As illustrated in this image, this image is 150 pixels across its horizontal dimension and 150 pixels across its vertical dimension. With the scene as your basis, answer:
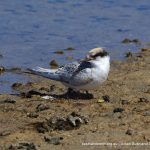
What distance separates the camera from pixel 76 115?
904cm

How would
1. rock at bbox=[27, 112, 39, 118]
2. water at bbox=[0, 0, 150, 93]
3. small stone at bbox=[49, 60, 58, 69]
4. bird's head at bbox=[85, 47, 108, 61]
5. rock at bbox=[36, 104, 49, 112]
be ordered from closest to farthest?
rock at bbox=[27, 112, 39, 118] < rock at bbox=[36, 104, 49, 112] < bird's head at bbox=[85, 47, 108, 61] < small stone at bbox=[49, 60, 58, 69] < water at bbox=[0, 0, 150, 93]

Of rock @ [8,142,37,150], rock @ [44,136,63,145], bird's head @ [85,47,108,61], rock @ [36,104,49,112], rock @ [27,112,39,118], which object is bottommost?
rock @ [8,142,37,150]

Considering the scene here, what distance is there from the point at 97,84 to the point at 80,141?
2279 millimetres

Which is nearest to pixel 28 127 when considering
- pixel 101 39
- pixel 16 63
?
pixel 16 63

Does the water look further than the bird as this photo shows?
Yes

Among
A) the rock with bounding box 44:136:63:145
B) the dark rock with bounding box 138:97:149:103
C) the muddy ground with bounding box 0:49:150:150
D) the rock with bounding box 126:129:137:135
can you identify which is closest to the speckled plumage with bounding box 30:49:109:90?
the muddy ground with bounding box 0:49:150:150

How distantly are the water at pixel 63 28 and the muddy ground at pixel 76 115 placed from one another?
125cm

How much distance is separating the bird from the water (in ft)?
4.62

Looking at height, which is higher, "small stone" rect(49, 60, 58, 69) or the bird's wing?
"small stone" rect(49, 60, 58, 69)

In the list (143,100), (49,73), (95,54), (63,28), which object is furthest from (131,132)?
(63,28)

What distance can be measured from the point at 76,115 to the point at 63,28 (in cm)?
719

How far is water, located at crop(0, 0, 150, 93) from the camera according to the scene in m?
14.0

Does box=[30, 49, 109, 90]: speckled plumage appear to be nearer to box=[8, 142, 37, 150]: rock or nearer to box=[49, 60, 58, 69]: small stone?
box=[49, 60, 58, 69]: small stone

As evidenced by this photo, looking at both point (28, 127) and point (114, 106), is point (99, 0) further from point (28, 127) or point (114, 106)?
point (28, 127)
